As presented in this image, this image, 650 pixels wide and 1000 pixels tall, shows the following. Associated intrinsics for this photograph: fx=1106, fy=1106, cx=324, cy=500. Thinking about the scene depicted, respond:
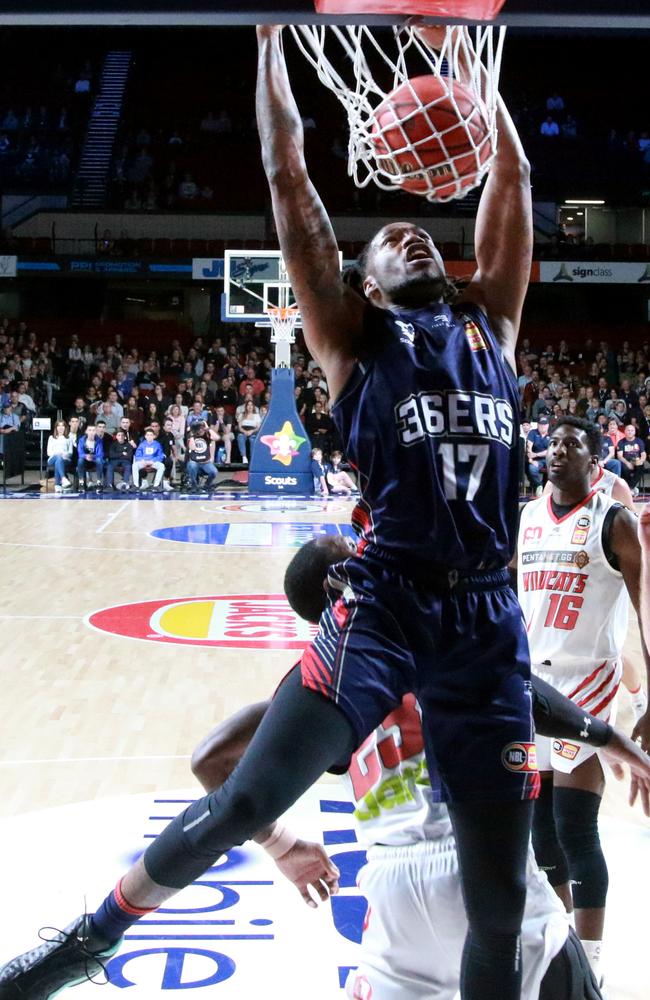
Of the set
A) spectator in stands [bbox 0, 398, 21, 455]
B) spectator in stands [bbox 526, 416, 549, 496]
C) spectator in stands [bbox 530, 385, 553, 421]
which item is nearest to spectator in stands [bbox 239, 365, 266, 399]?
spectator in stands [bbox 0, 398, 21, 455]

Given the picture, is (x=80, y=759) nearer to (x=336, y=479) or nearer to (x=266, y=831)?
(x=266, y=831)

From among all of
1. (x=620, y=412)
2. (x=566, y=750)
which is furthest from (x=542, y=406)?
(x=566, y=750)

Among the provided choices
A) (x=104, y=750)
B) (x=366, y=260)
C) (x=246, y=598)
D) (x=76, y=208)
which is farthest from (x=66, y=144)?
(x=366, y=260)

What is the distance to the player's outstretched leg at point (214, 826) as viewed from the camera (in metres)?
1.99

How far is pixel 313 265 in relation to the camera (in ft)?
7.68

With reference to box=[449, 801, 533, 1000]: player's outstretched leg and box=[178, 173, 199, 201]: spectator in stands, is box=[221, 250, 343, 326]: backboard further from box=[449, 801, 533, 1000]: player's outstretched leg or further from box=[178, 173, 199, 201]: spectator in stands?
box=[449, 801, 533, 1000]: player's outstretched leg

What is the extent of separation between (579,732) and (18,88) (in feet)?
107

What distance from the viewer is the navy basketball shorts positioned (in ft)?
6.77

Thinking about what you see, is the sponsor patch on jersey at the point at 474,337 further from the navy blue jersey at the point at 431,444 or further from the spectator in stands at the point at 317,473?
the spectator in stands at the point at 317,473

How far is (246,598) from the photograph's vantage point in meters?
9.02

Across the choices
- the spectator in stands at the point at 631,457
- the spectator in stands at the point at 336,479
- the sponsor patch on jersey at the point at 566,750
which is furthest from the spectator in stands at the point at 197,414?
the sponsor patch on jersey at the point at 566,750

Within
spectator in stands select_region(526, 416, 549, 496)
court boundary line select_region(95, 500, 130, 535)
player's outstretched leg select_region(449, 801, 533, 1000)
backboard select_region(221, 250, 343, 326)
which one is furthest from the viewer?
backboard select_region(221, 250, 343, 326)

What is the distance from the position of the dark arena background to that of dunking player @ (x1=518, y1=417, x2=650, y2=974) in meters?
0.33

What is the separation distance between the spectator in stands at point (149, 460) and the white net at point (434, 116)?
16820 mm
